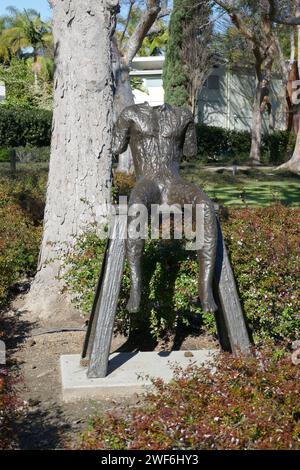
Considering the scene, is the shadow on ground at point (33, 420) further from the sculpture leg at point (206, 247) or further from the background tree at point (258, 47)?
the background tree at point (258, 47)

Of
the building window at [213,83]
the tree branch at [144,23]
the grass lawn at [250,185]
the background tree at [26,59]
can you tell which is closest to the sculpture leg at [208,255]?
the grass lawn at [250,185]

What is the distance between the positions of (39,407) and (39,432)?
0.54m

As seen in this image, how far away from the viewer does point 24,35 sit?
Result: 172ft

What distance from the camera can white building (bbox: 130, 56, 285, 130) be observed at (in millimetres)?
39594

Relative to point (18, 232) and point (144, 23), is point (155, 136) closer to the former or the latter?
point (18, 232)

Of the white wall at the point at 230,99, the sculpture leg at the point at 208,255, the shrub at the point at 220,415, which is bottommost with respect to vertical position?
the shrub at the point at 220,415

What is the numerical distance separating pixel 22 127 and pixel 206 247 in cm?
2687

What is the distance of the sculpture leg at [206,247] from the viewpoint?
16.6ft

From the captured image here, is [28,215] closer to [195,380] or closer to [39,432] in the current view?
[39,432]

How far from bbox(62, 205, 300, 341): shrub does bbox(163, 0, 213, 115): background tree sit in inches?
1025

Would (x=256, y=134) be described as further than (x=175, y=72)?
No

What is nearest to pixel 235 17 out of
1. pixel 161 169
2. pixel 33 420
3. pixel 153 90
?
pixel 153 90

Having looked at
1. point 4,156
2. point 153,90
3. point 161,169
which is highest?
point 153,90
